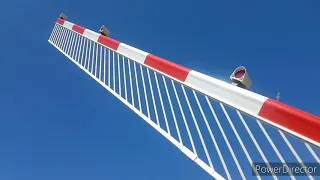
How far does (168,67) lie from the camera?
368 centimetres

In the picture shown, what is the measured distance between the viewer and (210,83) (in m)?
2.96

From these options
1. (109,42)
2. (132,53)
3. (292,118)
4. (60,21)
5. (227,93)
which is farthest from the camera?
(60,21)

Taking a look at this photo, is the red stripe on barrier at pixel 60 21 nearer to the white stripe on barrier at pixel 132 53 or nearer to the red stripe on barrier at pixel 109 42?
the red stripe on barrier at pixel 109 42

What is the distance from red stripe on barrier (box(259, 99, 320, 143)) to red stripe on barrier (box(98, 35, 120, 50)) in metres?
3.26

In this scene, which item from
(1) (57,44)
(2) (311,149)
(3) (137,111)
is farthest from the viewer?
(1) (57,44)

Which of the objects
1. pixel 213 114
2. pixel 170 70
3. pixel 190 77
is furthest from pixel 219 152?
pixel 170 70

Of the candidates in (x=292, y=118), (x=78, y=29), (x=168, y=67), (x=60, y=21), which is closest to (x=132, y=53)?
(x=168, y=67)

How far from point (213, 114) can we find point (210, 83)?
0.34 m

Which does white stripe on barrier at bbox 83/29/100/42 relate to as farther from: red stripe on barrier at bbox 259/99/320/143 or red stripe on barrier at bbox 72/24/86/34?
red stripe on barrier at bbox 259/99/320/143

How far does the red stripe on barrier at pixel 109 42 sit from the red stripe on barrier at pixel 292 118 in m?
3.26

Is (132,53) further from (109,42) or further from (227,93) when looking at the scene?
(227,93)

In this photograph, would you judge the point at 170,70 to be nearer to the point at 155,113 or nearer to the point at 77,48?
the point at 155,113

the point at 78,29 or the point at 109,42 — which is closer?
the point at 109,42

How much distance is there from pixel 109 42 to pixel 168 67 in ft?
6.81
